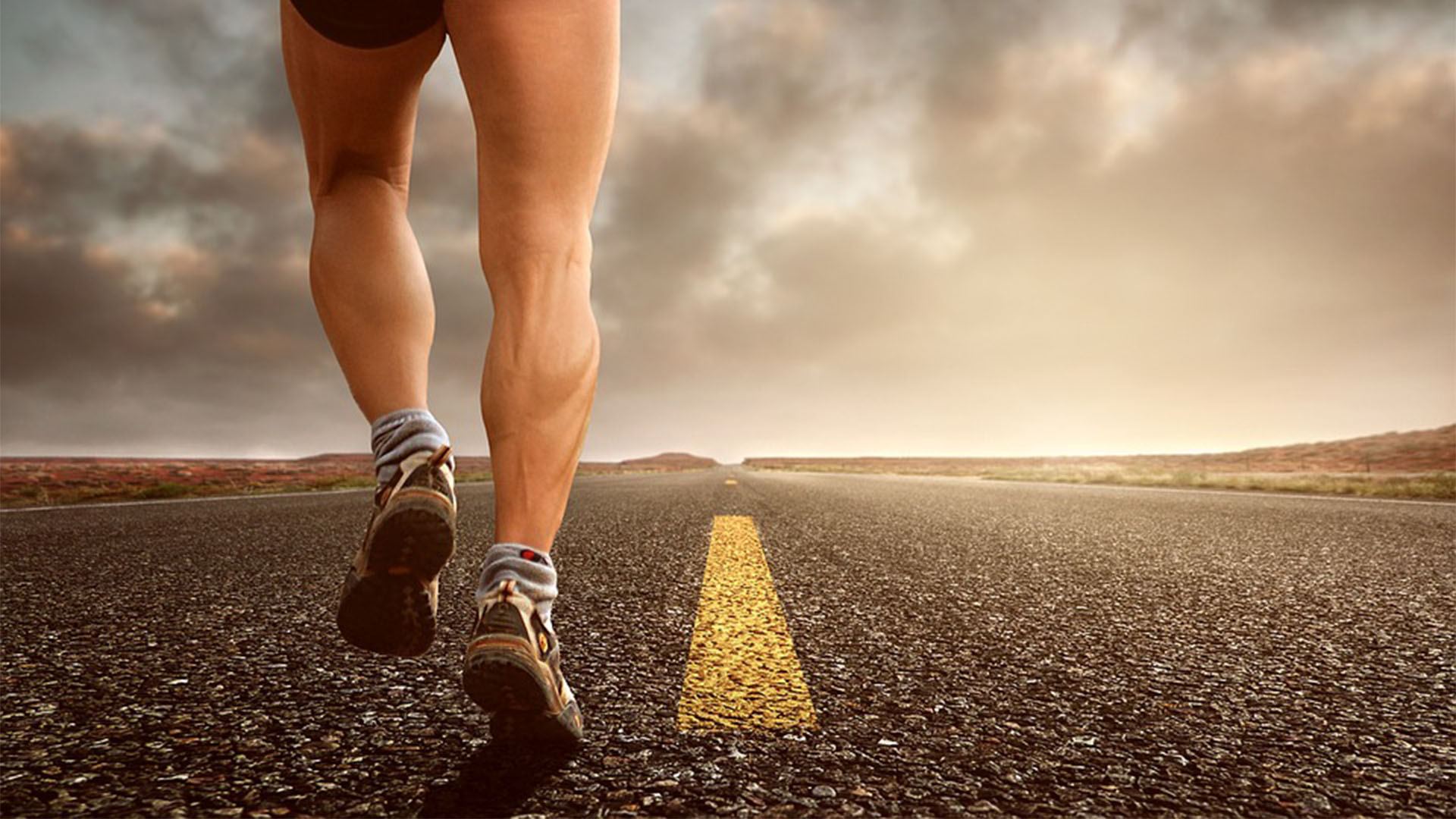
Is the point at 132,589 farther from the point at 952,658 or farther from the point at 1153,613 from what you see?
the point at 1153,613

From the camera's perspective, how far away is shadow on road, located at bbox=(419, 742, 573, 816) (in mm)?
975

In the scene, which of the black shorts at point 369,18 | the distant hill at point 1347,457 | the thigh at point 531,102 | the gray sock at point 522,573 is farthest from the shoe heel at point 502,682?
the distant hill at point 1347,457

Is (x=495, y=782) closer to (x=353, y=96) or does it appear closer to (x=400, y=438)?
(x=400, y=438)

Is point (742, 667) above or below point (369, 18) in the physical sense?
below

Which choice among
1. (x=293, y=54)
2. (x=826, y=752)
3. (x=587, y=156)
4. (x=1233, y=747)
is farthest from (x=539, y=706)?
(x=293, y=54)

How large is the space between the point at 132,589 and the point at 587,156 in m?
2.39

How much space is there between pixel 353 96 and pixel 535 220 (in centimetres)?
65

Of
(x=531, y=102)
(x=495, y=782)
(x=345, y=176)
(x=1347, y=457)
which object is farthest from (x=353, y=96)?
(x=1347, y=457)

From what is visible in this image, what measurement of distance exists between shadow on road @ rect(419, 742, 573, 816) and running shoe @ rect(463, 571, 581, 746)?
0.03 meters

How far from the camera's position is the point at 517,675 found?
→ 1110 mm

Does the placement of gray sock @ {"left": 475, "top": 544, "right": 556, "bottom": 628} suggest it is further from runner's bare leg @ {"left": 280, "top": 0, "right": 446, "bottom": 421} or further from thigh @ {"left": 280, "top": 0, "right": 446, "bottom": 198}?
thigh @ {"left": 280, "top": 0, "right": 446, "bottom": 198}

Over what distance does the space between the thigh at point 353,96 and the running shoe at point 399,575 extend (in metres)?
0.86

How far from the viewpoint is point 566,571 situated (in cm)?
299

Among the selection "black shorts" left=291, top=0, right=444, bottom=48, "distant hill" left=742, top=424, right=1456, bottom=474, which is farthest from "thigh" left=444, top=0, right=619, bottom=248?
"distant hill" left=742, top=424, right=1456, bottom=474
